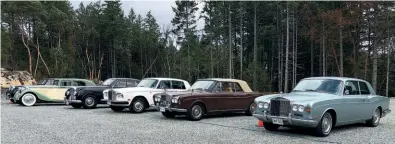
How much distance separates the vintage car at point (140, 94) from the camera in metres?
14.7

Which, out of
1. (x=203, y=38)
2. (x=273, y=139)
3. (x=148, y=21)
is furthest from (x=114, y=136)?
(x=148, y=21)

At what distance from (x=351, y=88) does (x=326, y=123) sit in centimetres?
179

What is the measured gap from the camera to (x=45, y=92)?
19625 millimetres

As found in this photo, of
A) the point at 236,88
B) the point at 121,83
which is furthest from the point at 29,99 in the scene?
the point at 236,88

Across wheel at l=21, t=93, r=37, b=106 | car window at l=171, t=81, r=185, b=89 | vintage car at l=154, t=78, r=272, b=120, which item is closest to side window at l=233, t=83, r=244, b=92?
vintage car at l=154, t=78, r=272, b=120

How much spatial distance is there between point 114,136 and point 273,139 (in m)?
3.81

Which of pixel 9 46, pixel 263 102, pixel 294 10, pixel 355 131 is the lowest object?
pixel 355 131

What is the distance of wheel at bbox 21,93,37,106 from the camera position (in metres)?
19.3

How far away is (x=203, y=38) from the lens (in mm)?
60125

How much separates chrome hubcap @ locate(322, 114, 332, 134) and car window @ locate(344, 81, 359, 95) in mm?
1107

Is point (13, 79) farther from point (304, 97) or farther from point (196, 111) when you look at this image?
point (304, 97)

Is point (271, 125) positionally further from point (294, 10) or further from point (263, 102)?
point (294, 10)

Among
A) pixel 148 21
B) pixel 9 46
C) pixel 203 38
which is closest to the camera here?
pixel 9 46

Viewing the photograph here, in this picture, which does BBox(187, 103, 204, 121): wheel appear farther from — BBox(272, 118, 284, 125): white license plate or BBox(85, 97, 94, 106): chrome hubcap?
BBox(85, 97, 94, 106): chrome hubcap
